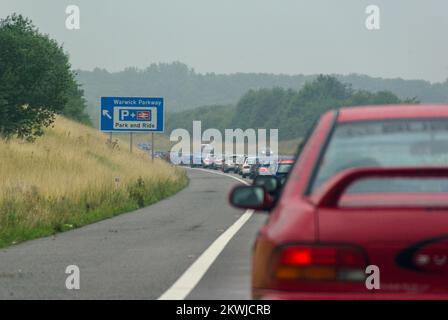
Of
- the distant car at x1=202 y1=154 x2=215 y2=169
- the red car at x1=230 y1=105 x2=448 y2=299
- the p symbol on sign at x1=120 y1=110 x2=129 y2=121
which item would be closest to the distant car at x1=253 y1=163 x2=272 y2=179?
the p symbol on sign at x1=120 y1=110 x2=129 y2=121

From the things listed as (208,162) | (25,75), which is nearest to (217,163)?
(208,162)

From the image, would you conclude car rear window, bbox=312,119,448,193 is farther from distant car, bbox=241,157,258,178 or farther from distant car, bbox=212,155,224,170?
distant car, bbox=212,155,224,170

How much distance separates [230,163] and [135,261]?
77.0m

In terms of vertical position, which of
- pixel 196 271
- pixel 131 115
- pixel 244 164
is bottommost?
pixel 196 271

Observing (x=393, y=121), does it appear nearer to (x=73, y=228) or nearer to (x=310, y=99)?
(x=73, y=228)

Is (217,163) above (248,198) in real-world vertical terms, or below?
above

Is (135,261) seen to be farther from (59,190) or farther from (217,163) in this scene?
(217,163)

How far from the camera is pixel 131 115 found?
5328 centimetres

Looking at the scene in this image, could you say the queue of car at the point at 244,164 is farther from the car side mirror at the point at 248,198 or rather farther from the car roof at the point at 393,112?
the car roof at the point at 393,112

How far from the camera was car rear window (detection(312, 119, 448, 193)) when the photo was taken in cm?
598

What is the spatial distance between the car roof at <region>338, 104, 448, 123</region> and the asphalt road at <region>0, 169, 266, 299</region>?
4955 millimetres

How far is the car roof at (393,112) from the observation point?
612 centimetres
